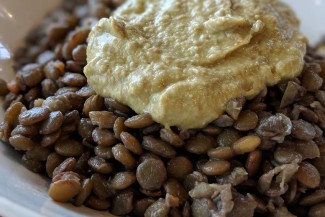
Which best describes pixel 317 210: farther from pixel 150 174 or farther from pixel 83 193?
pixel 83 193

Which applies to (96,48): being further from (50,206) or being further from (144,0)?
(50,206)

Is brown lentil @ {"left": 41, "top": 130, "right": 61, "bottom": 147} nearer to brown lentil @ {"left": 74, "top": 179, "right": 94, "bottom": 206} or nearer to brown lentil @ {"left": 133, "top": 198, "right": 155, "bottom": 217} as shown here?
brown lentil @ {"left": 74, "top": 179, "right": 94, "bottom": 206}

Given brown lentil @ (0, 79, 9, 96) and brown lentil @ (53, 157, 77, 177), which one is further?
brown lentil @ (0, 79, 9, 96)

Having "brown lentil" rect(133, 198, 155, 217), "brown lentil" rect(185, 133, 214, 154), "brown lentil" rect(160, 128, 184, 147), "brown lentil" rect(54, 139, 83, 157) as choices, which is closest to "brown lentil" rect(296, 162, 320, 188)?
"brown lentil" rect(185, 133, 214, 154)

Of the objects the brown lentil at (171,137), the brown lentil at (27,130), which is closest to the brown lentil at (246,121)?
the brown lentil at (171,137)

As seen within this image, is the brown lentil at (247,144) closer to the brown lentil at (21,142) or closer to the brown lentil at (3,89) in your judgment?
the brown lentil at (21,142)

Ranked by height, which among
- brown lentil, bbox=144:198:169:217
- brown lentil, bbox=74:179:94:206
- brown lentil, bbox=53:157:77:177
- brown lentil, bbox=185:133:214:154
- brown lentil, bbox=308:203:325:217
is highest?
brown lentil, bbox=53:157:77:177
